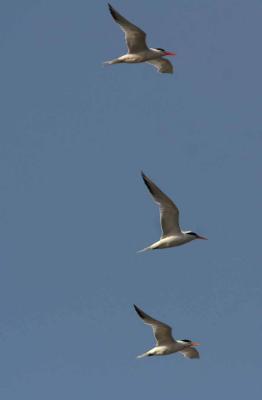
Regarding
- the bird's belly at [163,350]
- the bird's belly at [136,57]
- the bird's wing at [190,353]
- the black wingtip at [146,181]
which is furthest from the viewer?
the bird's wing at [190,353]

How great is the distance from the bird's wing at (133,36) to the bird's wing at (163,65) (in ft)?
12.3

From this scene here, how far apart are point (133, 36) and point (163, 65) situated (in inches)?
183

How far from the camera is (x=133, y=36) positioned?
145 feet

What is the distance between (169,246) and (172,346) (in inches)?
150

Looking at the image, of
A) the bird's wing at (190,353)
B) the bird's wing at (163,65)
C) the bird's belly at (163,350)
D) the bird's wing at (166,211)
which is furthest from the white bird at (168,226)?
the bird's wing at (163,65)

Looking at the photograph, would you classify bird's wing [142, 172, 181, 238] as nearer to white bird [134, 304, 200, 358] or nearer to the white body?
the white body

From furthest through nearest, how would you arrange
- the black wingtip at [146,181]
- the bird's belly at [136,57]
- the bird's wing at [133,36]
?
1. the bird's belly at [136,57]
2. the bird's wing at [133,36]
3. the black wingtip at [146,181]

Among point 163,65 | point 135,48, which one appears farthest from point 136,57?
point 163,65

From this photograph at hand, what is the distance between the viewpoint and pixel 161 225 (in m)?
42.5

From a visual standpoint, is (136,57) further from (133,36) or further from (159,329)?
(159,329)

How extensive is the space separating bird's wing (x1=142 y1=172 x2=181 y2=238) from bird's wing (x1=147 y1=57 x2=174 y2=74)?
8.65m

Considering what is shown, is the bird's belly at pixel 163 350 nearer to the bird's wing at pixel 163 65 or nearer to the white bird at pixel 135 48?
the white bird at pixel 135 48

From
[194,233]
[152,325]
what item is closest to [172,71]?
[194,233]

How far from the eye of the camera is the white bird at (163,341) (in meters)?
41.9
